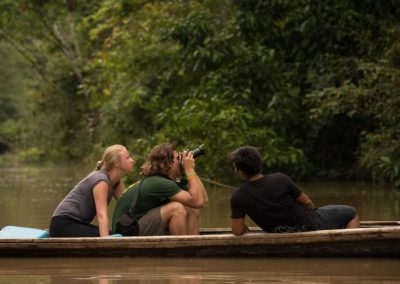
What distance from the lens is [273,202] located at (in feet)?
24.2

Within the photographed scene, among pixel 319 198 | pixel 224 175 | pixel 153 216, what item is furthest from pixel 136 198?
pixel 224 175

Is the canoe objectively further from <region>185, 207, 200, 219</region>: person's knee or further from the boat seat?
<region>185, 207, 200, 219</region>: person's knee

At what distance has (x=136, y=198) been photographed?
25.9 ft

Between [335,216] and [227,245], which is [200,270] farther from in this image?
[335,216]

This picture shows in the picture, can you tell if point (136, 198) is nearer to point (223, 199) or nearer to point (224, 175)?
point (223, 199)

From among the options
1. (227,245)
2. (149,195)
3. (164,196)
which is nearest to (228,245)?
(227,245)

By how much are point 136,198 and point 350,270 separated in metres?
1.96

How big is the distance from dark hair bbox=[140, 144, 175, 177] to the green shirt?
0.07 m

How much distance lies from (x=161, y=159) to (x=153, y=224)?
552 millimetres

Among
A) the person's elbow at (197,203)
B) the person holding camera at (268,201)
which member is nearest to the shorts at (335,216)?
the person holding camera at (268,201)

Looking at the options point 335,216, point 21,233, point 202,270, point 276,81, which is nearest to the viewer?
point 202,270

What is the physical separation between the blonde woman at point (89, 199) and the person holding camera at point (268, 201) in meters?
1.14

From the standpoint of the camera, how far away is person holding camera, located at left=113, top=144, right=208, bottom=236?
25.6 ft

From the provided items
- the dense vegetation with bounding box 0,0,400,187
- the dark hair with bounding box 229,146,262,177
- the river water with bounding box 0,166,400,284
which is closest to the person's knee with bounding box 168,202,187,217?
the river water with bounding box 0,166,400,284
